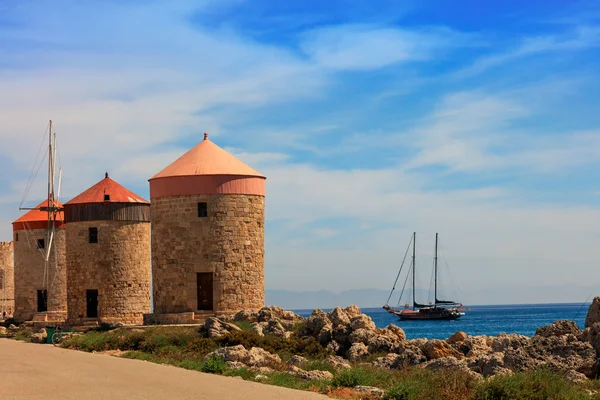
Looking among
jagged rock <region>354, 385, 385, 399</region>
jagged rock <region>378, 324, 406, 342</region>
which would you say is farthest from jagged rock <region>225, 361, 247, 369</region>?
jagged rock <region>378, 324, 406, 342</region>

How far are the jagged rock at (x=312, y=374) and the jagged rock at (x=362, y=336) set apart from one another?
16.4 ft

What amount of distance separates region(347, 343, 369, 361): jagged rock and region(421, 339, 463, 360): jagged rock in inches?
63.4

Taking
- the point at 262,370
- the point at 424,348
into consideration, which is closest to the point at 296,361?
the point at 262,370

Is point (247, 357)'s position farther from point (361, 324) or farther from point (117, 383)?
point (361, 324)

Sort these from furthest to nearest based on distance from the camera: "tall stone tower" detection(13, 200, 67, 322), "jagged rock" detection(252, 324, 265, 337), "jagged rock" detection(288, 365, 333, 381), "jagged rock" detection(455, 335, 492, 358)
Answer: "tall stone tower" detection(13, 200, 67, 322) < "jagged rock" detection(252, 324, 265, 337) < "jagged rock" detection(455, 335, 492, 358) < "jagged rock" detection(288, 365, 333, 381)

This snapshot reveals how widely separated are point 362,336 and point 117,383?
844 cm

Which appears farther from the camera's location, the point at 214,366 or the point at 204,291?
the point at 204,291

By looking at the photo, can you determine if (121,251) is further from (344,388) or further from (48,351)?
(344,388)

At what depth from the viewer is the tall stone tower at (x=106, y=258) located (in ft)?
108

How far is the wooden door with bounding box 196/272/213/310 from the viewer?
28.6m

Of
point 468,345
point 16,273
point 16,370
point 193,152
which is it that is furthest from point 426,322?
point 16,370

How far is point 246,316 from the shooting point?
1049 inches

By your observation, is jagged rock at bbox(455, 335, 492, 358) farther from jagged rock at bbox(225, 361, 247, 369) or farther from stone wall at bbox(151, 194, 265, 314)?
stone wall at bbox(151, 194, 265, 314)

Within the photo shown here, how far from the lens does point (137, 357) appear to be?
21984 mm
